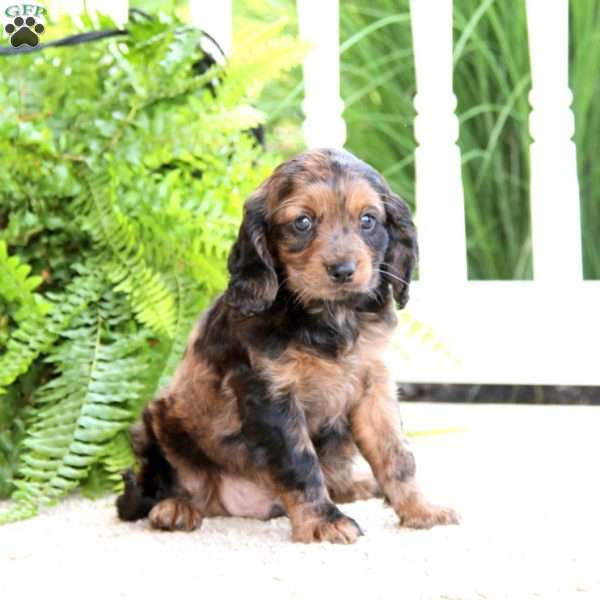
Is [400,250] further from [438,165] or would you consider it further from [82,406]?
[438,165]

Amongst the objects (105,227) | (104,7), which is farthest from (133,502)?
(104,7)

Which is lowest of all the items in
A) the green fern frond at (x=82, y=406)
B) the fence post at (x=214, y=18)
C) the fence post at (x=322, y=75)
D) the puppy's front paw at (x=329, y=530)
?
the puppy's front paw at (x=329, y=530)

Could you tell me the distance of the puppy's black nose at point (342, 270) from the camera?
9.22 feet

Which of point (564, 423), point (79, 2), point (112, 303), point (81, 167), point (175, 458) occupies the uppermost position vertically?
point (79, 2)

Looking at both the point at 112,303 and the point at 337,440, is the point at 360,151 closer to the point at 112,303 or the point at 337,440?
the point at 112,303

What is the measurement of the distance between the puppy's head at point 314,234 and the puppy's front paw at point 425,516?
51 cm

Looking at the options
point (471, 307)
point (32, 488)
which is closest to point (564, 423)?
point (471, 307)

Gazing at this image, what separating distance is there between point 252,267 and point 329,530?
604mm

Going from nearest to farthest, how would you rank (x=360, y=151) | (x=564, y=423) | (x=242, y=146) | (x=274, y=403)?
(x=274, y=403), (x=242, y=146), (x=564, y=423), (x=360, y=151)

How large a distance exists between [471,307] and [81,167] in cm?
170

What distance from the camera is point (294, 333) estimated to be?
117 inches

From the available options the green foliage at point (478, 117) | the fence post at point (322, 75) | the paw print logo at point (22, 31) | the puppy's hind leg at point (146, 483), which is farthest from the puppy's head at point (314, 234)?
the green foliage at point (478, 117)

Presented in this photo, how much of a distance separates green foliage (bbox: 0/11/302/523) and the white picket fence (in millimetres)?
892

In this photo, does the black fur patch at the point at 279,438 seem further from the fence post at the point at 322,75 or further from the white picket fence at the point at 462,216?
the fence post at the point at 322,75
